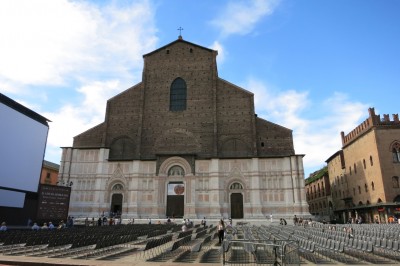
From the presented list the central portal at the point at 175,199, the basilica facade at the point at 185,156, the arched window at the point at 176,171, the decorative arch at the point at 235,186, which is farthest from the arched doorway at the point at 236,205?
the arched window at the point at 176,171

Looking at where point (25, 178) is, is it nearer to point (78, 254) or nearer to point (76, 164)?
point (76, 164)

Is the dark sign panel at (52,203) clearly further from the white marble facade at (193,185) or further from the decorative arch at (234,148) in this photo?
the decorative arch at (234,148)

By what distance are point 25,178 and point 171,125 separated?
17419 millimetres

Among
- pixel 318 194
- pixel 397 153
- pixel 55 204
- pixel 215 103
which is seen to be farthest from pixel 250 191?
pixel 318 194

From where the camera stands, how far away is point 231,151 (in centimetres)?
3434

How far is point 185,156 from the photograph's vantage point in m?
34.1

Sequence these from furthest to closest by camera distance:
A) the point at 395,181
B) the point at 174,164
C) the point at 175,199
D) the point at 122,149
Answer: the point at 122,149, the point at 174,164, the point at 175,199, the point at 395,181

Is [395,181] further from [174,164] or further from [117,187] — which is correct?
[117,187]

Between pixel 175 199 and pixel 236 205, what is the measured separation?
7225 millimetres

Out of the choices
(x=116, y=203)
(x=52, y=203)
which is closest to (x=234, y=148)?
(x=116, y=203)

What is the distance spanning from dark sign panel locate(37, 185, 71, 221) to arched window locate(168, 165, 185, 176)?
13.0m

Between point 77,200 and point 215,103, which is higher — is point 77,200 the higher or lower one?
the lower one

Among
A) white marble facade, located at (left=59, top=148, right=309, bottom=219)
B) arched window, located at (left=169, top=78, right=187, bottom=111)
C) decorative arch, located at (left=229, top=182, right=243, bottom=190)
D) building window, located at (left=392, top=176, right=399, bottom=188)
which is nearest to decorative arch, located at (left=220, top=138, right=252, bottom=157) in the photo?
white marble facade, located at (left=59, top=148, right=309, bottom=219)

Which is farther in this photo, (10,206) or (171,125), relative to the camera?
(171,125)
